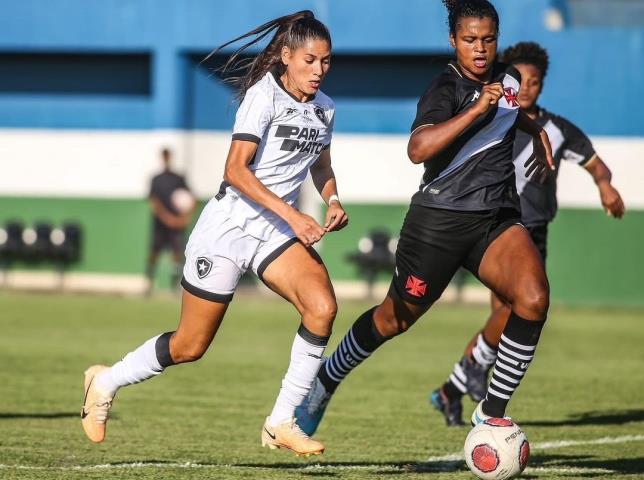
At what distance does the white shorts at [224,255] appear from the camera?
270 inches

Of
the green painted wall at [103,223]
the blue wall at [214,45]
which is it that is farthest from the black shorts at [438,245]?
the green painted wall at [103,223]

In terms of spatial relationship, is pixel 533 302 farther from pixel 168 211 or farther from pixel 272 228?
pixel 168 211

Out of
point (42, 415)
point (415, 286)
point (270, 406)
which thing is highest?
point (415, 286)

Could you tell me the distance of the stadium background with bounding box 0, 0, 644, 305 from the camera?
21453 millimetres

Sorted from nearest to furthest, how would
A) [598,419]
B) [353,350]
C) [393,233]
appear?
1. [353,350]
2. [598,419]
3. [393,233]

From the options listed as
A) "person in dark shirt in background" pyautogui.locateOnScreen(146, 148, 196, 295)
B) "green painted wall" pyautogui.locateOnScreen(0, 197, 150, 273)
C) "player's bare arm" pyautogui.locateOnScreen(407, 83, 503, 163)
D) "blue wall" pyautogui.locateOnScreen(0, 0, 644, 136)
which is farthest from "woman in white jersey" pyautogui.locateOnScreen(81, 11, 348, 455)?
"green painted wall" pyautogui.locateOnScreen(0, 197, 150, 273)

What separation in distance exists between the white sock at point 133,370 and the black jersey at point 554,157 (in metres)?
3.30

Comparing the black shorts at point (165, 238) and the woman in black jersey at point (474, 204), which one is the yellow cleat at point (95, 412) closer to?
the woman in black jersey at point (474, 204)

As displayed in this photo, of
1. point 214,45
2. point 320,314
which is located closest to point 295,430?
point 320,314

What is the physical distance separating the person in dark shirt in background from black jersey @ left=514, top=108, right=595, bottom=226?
12.7 meters

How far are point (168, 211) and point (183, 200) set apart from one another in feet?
1.29

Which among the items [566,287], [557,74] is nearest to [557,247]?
[566,287]

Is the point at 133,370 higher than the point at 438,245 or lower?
lower

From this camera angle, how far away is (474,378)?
9.12m
